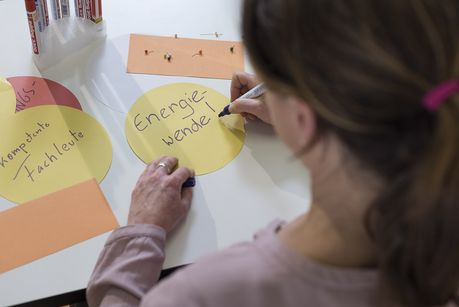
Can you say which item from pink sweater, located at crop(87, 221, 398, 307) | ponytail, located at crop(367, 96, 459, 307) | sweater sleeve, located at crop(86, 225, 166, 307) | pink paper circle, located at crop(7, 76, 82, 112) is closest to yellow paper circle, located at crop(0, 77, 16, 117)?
pink paper circle, located at crop(7, 76, 82, 112)

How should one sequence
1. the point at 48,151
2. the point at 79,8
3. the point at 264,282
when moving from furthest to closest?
the point at 79,8
the point at 48,151
the point at 264,282

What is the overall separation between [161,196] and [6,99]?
331 millimetres

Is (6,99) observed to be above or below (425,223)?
below

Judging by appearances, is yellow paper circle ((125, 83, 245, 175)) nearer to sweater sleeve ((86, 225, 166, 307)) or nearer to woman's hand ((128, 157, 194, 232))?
woman's hand ((128, 157, 194, 232))

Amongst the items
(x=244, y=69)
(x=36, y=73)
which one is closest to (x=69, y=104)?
(x=36, y=73)

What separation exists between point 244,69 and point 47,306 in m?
0.55

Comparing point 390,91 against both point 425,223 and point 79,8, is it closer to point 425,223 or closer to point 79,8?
point 425,223

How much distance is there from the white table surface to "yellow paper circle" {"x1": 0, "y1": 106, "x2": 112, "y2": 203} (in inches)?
0.8

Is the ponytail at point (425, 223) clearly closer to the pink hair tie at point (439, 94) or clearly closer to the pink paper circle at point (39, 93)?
the pink hair tie at point (439, 94)

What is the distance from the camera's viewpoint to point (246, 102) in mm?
838

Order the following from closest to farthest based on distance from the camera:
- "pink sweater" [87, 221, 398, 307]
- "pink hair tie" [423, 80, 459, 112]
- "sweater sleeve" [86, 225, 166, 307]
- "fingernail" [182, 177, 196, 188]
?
"pink hair tie" [423, 80, 459, 112], "pink sweater" [87, 221, 398, 307], "sweater sleeve" [86, 225, 166, 307], "fingernail" [182, 177, 196, 188]

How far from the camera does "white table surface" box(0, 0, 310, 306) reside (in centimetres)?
67

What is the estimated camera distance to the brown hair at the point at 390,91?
1.25 feet

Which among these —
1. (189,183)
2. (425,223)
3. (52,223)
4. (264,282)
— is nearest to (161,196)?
(189,183)
